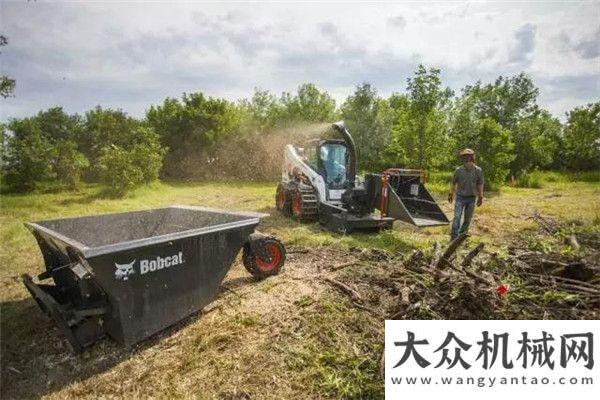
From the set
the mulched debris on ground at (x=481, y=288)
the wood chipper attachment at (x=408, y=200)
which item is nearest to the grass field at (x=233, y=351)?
the mulched debris on ground at (x=481, y=288)

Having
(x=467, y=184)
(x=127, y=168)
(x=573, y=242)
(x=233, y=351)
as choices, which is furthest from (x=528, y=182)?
(x=233, y=351)

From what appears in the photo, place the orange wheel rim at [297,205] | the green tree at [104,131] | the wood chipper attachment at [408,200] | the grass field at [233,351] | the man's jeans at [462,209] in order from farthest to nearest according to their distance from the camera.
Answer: the green tree at [104,131], the orange wheel rim at [297,205], the wood chipper attachment at [408,200], the man's jeans at [462,209], the grass field at [233,351]

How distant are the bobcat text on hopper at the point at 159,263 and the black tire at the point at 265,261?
4.53 feet

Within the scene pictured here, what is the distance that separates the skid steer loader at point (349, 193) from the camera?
8266mm

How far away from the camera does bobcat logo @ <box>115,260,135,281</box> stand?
3469 mm

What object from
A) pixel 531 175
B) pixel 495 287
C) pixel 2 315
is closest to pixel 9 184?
pixel 2 315

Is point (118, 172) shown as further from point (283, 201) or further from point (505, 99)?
point (505, 99)

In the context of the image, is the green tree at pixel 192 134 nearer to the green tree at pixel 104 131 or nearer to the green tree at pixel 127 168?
the green tree at pixel 104 131

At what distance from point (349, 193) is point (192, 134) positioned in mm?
17249

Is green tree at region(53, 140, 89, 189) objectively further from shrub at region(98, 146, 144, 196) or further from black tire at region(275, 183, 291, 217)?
black tire at region(275, 183, 291, 217)

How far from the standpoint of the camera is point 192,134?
24016mm

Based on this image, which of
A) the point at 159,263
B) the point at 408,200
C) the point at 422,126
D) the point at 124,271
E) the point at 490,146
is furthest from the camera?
the point at 490,146

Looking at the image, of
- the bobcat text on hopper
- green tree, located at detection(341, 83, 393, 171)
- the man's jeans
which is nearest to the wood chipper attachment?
the man's jeans

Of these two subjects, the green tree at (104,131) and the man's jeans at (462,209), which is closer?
the man's jeans at (462,209)
